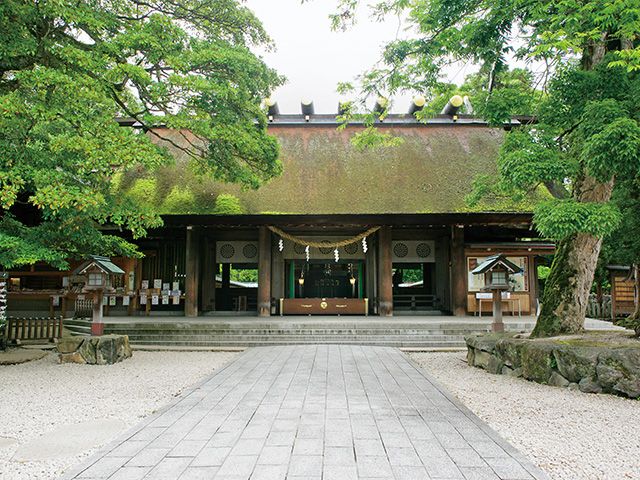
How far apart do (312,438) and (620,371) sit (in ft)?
14.9

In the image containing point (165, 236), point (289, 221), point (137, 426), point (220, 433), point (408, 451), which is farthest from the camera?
point (165, 236)

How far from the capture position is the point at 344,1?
7738mm

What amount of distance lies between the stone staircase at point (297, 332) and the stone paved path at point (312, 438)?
179 inches

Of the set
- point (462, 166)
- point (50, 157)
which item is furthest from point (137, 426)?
point (462, 166)

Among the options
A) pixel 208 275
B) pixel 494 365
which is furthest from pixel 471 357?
pixel 208 275

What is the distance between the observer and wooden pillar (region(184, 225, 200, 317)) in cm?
1401

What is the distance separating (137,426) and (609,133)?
20.3 ft

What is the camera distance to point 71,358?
8547 millimetres

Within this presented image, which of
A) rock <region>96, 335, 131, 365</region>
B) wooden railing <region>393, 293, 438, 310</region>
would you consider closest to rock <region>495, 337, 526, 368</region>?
rock <region>96, 335, 131, 365</region>

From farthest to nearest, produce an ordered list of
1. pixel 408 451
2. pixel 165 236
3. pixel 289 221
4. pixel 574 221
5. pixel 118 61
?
1. pixel 165 236
2. pixel 289 221
3. pixel 118 61
4. pixel 574 221
5. pixel 408 451

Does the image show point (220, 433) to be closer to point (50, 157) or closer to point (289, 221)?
point (50, 157)

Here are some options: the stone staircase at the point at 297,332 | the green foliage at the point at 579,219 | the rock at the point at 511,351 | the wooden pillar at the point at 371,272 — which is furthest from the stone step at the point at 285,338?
the green foliage at the point at 579,219

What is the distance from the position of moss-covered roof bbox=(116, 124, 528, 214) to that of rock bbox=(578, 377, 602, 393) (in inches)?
310

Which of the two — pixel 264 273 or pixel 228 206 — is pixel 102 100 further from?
pixel 264 273
